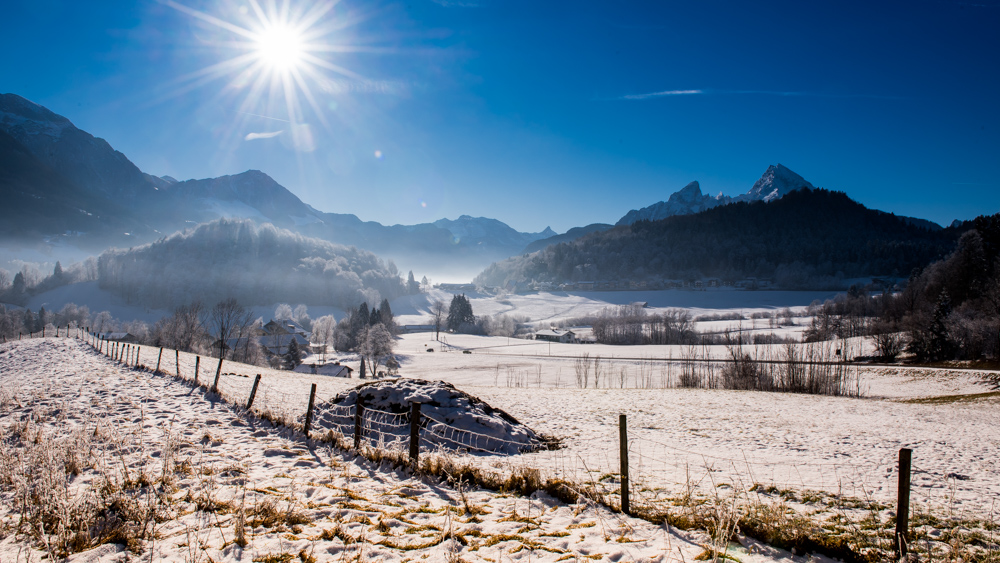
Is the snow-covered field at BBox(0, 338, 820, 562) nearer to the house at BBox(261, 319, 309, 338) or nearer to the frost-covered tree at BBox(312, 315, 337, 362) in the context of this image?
the frost-covered tree at BBox(312, 315, 337, 362)

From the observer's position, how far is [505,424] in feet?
39.1

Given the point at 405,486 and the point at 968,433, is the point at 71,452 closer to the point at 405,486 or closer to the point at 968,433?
the point at 405,486

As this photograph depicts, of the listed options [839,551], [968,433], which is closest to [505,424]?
[839,551]

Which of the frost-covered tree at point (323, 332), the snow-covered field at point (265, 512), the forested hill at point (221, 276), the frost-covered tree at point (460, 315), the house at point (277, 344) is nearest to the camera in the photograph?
the snow-covered field at point (265, 512)

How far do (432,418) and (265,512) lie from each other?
5708 millimetres

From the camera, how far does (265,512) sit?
4.93 m

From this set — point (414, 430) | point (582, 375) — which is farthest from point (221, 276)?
point (414, 430)

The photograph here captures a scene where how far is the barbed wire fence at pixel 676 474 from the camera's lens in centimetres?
581

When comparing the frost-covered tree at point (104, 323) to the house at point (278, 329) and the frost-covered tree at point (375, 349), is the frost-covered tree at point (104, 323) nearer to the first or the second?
the house at point (278, 329)

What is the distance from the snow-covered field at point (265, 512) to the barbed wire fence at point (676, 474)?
2.63 feet

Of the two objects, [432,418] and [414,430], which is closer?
[414,430]

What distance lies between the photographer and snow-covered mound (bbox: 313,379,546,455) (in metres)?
10.8

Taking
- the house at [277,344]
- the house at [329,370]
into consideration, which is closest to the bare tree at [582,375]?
the house at [329,370]

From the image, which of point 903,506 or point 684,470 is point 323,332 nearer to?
point 684,470
